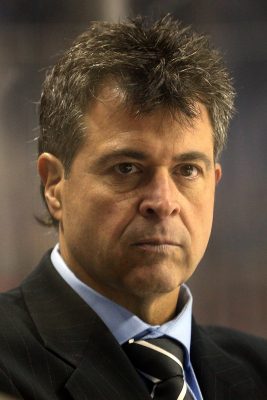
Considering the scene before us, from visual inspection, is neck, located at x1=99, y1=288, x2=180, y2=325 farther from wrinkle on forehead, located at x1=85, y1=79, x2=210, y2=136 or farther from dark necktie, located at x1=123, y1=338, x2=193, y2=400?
wrinkle on forehead, located at x1=85, y1=79, x2=210, y2=136

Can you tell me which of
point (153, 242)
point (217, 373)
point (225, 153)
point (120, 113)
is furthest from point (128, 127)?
point (225, 153)

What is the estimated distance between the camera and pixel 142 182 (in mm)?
1108

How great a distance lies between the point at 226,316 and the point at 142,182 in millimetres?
610

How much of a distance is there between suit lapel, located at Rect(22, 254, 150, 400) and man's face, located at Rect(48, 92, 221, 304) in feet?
0.17

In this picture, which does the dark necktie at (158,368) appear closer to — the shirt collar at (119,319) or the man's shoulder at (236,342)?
the shirt collar at (119,319)

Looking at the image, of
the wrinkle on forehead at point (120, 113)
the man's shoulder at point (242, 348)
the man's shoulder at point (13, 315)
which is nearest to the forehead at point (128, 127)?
the wrinkle on forehead at point (120, 113)

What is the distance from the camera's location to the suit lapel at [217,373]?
1197mm

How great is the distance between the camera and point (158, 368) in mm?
1109

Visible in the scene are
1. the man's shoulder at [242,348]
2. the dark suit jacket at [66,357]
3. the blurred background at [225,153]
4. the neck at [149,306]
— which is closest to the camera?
the dark suit jacket at [66,357]

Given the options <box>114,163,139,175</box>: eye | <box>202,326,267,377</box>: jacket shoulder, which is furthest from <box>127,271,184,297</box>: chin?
<box>202,326,267,377</box>: jacket shoulder

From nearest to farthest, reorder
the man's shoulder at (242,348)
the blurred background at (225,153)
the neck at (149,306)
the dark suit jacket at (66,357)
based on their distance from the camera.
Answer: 1. the dark suit jacket at (66,357)
2. the neck at (149,306)
3. the man's shoulder at (242,348)
4. the blurred background at (225,153)

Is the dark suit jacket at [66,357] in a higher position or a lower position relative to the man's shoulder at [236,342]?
higher

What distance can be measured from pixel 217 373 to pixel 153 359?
0.14 metres

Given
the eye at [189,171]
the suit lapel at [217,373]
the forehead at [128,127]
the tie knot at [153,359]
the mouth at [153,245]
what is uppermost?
the forehead at [128,127]
